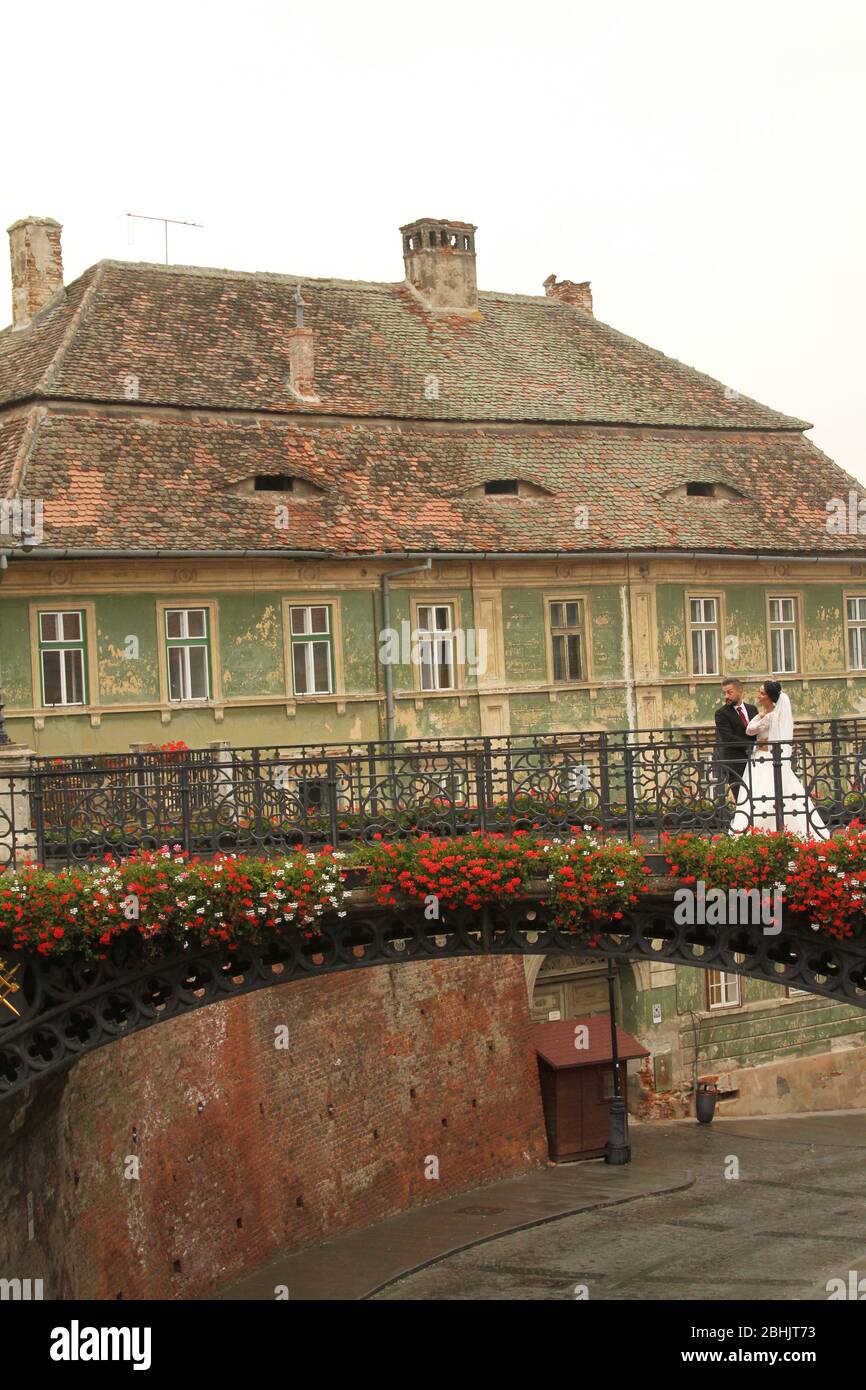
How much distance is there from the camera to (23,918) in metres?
16.0

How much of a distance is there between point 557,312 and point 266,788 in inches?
883

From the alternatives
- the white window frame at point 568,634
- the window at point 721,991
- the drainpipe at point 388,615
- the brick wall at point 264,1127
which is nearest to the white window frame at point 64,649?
the brick wall at point 264,1127

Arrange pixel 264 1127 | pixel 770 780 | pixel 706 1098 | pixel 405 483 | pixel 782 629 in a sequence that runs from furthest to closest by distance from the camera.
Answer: pixel 706 1098, pixel 782 629, pixel 405 483, pixel 264 1127, pixel 770 780

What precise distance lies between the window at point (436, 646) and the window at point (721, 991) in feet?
29.4

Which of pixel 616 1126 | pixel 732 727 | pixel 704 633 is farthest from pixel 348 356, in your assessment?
pixel 732 727

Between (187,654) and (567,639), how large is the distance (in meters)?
6.99

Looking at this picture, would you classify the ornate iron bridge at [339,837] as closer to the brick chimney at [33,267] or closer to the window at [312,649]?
the window at [312,649]

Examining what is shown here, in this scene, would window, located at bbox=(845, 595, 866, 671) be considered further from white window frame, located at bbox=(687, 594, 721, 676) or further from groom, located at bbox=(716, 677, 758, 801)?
groom, located at bbox=(716, 677, 758, 801)

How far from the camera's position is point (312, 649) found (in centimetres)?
2961

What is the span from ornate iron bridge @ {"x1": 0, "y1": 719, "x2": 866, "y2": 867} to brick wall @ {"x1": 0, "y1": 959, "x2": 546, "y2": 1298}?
386 cm

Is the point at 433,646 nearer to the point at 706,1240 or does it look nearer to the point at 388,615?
the point at 388,615

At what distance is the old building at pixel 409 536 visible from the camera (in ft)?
90.5

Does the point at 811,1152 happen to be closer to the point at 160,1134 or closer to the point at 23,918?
the point at 160,1134

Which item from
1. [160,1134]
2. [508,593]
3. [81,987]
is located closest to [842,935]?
[81,987]
